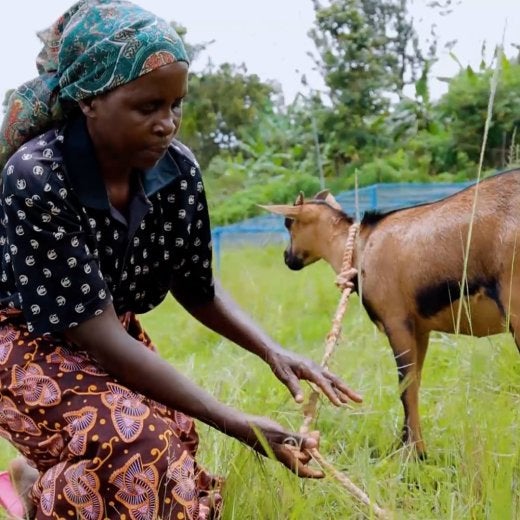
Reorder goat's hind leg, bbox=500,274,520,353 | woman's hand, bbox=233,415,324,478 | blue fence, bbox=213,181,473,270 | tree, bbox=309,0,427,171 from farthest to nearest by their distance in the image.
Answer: tree, bbox=309,0,427,171 < blue fence, bbox=213,181,473,270 < goat's hind leg, bbox=500,274,520,353 < woman's hand, bbox=233,415,324,478

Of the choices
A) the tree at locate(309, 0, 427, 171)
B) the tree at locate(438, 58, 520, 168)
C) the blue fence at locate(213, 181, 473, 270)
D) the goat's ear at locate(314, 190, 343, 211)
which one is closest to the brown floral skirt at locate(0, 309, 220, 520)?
the goat's ear at locate(314, 190, 343, 211)

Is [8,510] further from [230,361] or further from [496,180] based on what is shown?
[230,361]

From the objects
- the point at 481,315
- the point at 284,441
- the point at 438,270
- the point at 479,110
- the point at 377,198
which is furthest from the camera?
the point at 479,110

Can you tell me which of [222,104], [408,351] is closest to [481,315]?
[408,351]

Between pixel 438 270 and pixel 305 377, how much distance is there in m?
1.36

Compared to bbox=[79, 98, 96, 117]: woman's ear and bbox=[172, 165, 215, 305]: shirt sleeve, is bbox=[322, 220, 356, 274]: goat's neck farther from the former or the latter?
bbox=[79, 98, 96, 117]: woman's ear

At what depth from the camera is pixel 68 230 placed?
2.21 metres

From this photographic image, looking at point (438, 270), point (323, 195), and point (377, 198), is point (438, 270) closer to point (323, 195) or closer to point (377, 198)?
point (323, 195)

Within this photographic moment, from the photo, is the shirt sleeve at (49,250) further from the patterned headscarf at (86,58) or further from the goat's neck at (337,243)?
the goat's neck at (337,243)

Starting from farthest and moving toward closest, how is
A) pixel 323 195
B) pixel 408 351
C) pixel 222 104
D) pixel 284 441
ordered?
pixel 222 104 → pixel 323 195 → pixel 408 351 → pixel 284 441

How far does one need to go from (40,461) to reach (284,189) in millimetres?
14936

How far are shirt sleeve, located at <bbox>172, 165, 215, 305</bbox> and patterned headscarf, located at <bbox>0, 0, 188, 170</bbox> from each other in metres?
0.42

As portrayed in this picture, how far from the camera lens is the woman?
2160mm

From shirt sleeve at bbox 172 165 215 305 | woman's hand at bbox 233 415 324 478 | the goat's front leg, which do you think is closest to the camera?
woman's hand at bbox 233 415 324 478
